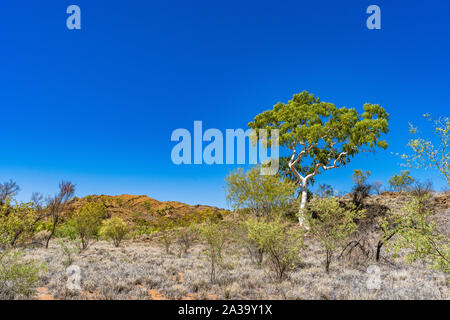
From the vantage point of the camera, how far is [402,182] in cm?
2900

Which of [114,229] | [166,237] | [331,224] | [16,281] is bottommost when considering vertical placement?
[166,237]

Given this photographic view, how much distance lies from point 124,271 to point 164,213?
40514 millimetres

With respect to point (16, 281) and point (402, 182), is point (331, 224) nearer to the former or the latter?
point (16, 281)

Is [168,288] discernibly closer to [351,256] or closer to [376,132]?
[351,256]

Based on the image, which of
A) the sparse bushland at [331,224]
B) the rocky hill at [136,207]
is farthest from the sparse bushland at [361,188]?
the rocky hill at [136,207]

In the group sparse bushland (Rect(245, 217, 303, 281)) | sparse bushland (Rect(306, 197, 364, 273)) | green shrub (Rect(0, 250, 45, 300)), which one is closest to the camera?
green shrub (Rect(0, 250, 45, 300))

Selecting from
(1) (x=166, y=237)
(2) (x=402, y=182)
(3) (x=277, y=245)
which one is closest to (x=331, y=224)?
(3) (x=277, y=245)

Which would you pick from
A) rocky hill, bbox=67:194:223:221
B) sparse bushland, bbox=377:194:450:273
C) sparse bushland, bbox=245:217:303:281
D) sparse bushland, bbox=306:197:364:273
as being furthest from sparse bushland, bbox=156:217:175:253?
rocky hill, bbox=67:194:223:221

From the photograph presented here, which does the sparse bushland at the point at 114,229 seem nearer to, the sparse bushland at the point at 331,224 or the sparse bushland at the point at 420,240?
the sparse bushland at the point at 331,224

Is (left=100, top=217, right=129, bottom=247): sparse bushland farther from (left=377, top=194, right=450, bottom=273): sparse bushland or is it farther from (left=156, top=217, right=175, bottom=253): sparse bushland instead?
(left=377, top=194, right=450, bottom=273): sparse bushland

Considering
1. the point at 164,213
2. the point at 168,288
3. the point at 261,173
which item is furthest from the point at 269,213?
the point at 164,213

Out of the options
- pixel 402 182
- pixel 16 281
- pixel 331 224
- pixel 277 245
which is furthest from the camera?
pixel 402 182

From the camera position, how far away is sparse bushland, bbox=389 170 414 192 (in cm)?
2606
